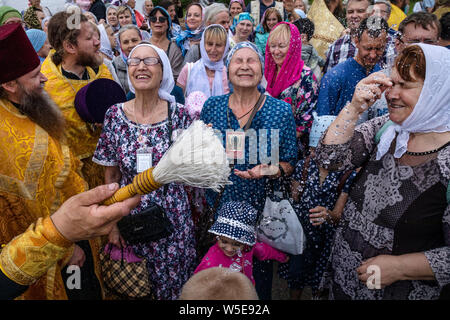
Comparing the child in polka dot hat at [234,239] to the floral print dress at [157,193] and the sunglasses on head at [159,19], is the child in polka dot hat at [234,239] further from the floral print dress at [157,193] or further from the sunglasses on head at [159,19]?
the sunglasses on head at [159,19]

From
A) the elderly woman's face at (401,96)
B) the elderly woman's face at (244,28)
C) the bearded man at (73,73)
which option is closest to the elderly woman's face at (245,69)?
the elderly woman's face at (401,96)

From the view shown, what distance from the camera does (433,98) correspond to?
5.08 feet

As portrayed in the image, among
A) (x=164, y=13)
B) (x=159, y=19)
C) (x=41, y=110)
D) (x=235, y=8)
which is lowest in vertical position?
(x=41, y=110)

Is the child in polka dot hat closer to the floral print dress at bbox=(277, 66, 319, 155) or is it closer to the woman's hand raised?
the woman's hand raised

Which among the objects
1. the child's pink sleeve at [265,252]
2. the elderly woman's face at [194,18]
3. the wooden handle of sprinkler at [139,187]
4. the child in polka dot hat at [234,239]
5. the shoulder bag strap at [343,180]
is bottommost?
the child's pink sleeve at [265,252]

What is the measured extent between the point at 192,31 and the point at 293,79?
3500 mm

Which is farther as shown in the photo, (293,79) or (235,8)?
(235,8)

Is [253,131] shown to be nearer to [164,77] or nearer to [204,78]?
[164,77]

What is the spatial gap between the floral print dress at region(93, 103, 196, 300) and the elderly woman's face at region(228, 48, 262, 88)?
590mm

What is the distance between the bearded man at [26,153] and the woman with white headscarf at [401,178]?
177 centimetres

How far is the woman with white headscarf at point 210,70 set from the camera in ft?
13.9

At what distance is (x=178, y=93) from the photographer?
3.73 meters

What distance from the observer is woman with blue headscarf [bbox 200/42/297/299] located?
8.55 ft

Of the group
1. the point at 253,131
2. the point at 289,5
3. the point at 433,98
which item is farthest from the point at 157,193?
the point at 289,5
